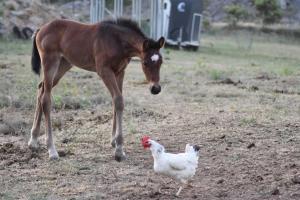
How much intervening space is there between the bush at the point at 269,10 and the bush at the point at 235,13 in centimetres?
88

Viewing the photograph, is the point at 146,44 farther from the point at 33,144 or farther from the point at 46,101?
the point at 33,144

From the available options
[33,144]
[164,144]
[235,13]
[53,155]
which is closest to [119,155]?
[53,155]

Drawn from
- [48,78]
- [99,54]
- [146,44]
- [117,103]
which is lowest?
[117,103]

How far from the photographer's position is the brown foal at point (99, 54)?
23.8 feet

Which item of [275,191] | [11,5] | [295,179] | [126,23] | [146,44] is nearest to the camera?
[275,191]

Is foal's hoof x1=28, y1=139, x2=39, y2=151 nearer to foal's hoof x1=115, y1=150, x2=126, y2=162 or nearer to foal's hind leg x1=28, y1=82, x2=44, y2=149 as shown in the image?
foal's hind leg x1=28, y1=82, x2=44, y2=149

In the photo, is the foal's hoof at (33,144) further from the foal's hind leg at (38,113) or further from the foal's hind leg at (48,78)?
the foal's hind leg at (48,78)

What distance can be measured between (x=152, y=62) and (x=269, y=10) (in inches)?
1281

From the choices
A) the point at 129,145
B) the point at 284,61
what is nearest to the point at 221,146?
the point at 129,145

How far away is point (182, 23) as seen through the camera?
27875mm

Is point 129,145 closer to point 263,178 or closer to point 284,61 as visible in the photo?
point 263,178

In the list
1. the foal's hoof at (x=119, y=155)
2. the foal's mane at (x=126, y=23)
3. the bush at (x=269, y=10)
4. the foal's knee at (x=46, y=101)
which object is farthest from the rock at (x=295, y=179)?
the bush at (x=269, y=10)

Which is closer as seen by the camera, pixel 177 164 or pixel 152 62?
pixel 177 164

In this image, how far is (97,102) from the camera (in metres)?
11.4
